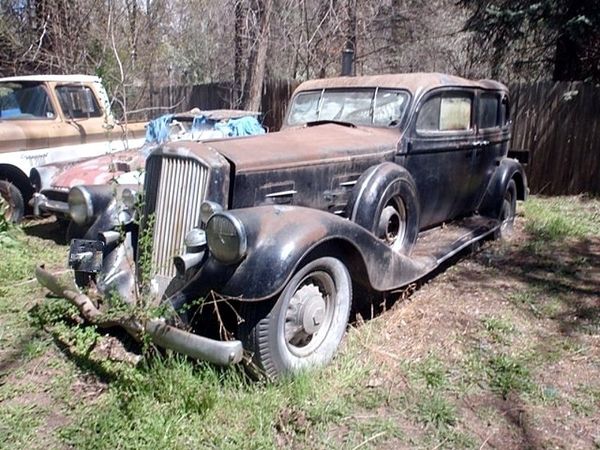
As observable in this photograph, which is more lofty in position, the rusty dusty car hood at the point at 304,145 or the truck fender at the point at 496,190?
the rusty dusty car hood at the point at 304,145

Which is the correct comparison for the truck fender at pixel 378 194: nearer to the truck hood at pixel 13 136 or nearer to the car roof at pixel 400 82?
the car roof at pixel 400 82

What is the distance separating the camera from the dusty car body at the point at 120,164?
20.0 feet

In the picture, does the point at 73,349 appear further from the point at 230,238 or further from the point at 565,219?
the point at 565,219

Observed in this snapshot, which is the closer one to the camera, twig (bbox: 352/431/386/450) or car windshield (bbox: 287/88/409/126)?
twig (bbox: 352/431/386/450)

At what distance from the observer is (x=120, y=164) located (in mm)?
6289

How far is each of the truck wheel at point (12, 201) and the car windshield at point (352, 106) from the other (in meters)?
3.78

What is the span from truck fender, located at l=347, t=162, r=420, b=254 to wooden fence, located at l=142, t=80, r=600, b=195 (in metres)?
5.33

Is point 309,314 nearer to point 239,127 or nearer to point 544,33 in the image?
point 239,127

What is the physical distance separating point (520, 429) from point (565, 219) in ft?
15.6

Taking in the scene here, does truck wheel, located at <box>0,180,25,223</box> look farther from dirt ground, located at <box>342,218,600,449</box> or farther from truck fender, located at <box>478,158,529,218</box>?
truck fender, located at <box>478,158,529,218</box>

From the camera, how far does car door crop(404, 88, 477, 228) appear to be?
4.99m

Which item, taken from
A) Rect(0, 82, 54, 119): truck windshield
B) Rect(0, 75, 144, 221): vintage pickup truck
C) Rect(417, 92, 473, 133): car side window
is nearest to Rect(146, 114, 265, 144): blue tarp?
Rect(0, 75, 144, 221): vintage pickup truck

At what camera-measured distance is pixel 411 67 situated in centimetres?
1620

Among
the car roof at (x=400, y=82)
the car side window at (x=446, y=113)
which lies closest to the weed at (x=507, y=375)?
the car side window at (x=446, y=113)
